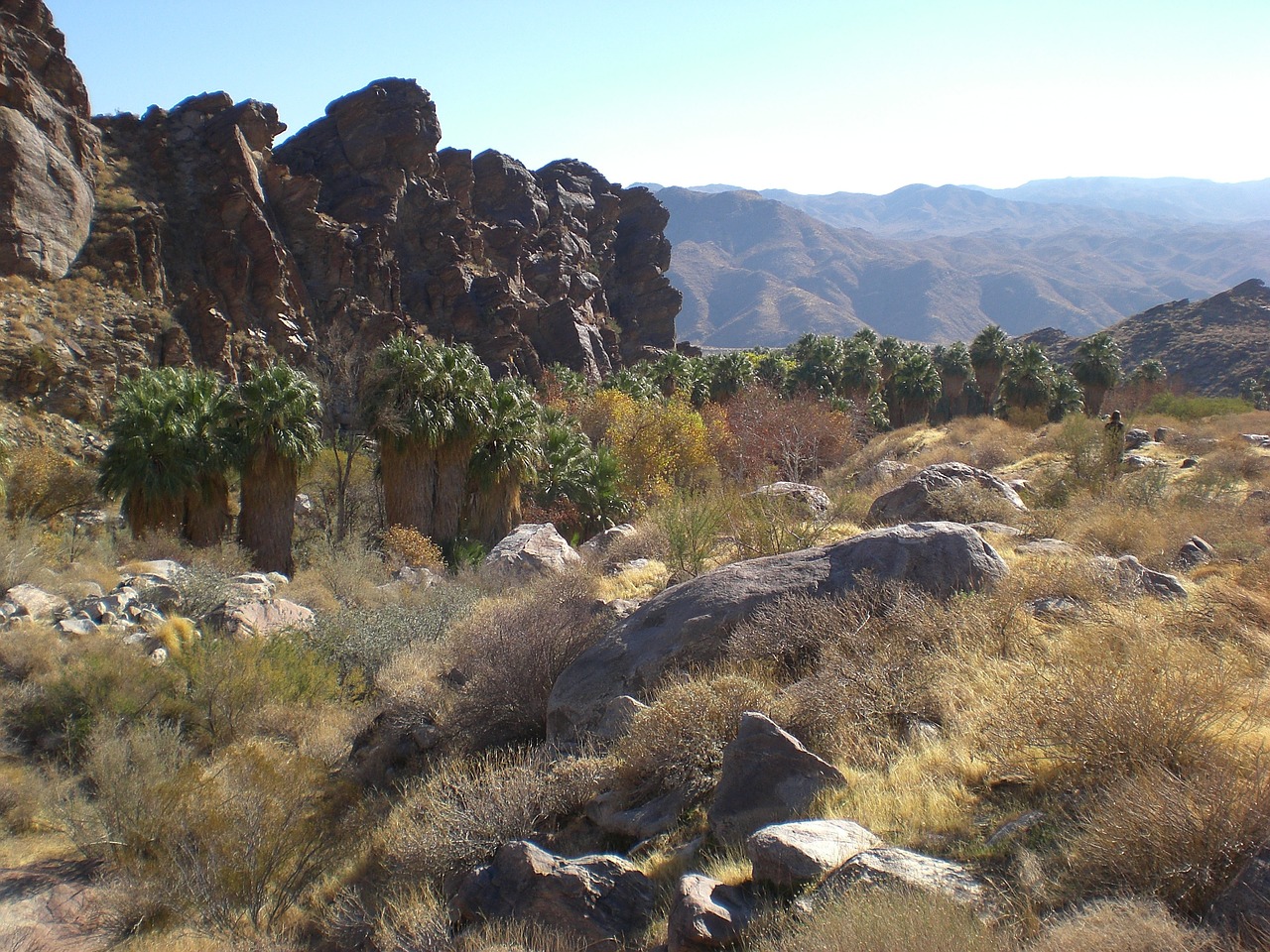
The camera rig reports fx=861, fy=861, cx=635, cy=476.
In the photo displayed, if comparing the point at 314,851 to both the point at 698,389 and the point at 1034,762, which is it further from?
the point at 698,389

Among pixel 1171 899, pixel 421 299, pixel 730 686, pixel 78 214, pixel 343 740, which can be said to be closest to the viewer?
pixel 1171 899

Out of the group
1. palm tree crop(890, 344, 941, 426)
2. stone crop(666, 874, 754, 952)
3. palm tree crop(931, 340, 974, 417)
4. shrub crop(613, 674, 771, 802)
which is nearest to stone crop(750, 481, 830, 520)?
shrub crop(613, 674, 771, 802)

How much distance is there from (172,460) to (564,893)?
21803mm

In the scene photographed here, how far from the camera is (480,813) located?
7.05 meters

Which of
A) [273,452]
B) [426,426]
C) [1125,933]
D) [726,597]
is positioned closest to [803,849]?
[1125,933]

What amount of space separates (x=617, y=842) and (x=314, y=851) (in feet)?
11.7

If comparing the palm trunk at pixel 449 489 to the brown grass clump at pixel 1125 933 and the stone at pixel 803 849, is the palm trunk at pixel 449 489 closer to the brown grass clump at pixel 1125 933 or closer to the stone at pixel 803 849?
the stone at pixel 803 849

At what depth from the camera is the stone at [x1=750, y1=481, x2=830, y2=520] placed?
1508 centimetres

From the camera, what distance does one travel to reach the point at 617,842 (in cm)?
684

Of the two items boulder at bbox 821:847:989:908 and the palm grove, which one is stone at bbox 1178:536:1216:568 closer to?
boulder at bbox 821:847:989:908

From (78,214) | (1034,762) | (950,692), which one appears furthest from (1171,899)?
(78,214)

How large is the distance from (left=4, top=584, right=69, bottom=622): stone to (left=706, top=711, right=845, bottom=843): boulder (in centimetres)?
1340

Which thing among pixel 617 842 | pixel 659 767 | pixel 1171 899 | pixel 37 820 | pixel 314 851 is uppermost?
pixel 1171 899

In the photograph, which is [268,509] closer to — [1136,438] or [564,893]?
[564,893]
